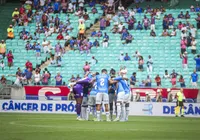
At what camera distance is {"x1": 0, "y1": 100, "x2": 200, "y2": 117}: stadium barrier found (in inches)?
1612

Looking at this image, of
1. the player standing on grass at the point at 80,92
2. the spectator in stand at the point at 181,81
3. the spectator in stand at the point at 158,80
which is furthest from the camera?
the spectator in stand at the point at 158,80

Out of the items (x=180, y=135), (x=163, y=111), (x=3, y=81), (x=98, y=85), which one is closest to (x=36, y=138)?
(x=180, y=135)

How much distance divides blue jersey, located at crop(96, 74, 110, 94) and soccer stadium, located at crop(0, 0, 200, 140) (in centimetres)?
739

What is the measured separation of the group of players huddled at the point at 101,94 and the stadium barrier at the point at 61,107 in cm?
889

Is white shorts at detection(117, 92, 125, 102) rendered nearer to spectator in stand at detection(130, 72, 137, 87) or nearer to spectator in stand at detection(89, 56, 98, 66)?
spectator in stand at detection(130, 72, 137, 87)

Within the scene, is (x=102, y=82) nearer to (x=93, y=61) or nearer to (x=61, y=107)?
(x=61, y=107)

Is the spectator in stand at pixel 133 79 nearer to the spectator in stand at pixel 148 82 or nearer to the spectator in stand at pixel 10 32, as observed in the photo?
the spectator in stand at pixel 148 82

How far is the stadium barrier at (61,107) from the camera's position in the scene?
40.9m

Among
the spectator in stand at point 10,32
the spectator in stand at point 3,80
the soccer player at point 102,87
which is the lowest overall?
the soccer player at point 102,87

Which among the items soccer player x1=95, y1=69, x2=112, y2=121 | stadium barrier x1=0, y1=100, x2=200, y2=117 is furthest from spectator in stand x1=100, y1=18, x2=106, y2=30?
soccer player x1=95, y1=69, x2=112, y2=121

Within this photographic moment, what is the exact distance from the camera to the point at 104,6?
55.2m

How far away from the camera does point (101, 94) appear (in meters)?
29.9

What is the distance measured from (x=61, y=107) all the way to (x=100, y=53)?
29.2 feet

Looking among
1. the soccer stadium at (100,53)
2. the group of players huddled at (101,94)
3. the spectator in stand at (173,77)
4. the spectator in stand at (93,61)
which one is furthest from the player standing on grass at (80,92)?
the spectator in stand at (93,61)
